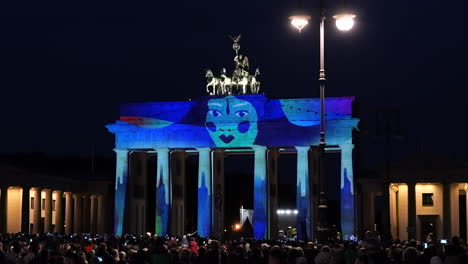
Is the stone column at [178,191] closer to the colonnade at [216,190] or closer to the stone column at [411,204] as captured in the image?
the colonnade at [216,190]

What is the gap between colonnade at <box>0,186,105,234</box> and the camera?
3738 inches

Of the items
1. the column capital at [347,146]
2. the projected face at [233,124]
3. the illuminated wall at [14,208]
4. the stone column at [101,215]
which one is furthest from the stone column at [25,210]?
the column capital at [347,146]

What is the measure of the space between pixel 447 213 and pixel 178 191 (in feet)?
91.3

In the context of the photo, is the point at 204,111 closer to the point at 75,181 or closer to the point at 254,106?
the point at 254,106

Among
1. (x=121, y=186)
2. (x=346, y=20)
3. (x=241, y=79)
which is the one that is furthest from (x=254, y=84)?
(x=346, y=20)

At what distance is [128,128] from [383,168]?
86.2 ft

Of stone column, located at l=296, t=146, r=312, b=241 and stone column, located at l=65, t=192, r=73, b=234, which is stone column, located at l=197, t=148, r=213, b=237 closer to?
stone column, located at l=296, t=146, r=312, b=241

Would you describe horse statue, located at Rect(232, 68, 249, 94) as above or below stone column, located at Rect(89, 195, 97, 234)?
above

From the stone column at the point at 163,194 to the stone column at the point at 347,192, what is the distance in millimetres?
17496

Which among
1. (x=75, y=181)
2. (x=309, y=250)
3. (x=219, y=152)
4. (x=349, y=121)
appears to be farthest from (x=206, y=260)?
(x=75, y=181)

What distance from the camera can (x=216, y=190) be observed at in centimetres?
9844

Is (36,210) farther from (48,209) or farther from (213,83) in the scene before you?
(213,83)

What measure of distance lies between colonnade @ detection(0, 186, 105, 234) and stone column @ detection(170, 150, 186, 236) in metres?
13.0

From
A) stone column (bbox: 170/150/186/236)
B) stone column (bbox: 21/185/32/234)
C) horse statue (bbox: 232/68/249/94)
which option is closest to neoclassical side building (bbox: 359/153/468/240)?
horse statue (bbox: 232/68/249/94)
